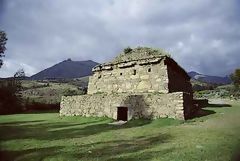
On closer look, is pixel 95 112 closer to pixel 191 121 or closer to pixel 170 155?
pixel 191 121

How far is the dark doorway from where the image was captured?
16.5m

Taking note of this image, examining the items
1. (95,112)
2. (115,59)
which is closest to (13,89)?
(115,59)

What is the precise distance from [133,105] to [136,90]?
3007mm

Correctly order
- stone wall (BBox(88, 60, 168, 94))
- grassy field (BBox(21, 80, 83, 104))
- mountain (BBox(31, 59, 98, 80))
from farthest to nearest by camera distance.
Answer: mountain (BBox(31, 59, 98, 80)), grassy field (BBox(21, 80, 83, 104)), stone wall (BBox(88, 60, 168, 94))

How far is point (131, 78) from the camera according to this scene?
62.7 ft

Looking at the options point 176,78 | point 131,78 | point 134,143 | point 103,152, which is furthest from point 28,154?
point 176,78

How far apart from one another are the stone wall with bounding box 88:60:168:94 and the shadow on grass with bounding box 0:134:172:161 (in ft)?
26.9

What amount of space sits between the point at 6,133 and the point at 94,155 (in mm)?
6638

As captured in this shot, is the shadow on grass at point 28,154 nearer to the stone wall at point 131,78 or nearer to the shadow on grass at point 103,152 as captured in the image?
the shadow on grass at point 103,152

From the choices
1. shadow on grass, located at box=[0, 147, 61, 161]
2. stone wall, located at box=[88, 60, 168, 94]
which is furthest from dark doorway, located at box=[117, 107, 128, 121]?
shadow on grass, located at box=[0, 147, 61, 161]

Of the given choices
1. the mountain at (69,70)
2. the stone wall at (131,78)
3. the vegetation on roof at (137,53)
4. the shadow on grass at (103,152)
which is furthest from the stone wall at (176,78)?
the mountain at (69,70)

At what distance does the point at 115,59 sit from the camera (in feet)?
70.9

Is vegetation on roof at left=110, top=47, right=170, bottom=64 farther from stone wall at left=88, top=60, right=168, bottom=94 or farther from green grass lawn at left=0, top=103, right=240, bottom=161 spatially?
Result: green grass lawn at left=0, top=103, right=240, bottom=161

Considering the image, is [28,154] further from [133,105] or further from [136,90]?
[136,90]
